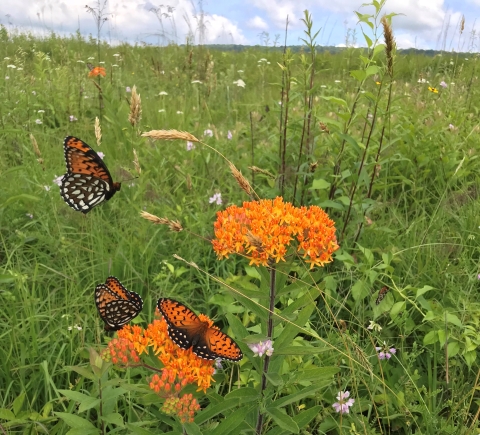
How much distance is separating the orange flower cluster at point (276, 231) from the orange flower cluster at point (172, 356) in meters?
0.36

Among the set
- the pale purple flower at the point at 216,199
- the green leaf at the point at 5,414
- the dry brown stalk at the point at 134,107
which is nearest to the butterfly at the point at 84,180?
the dry brown stalk at the point at 134,107

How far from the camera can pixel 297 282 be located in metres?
1.62

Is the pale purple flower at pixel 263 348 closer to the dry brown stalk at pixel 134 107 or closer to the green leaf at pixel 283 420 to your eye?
the green leaf at pixel 283 420

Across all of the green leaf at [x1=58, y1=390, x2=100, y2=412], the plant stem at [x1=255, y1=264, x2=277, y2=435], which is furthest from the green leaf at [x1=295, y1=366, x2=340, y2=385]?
the green leaf at [x1=58, y1=390, x2=100, y2=412]

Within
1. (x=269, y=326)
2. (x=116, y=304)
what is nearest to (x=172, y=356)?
(x=269, y=326)

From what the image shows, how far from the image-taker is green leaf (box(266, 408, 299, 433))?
4.72 ft

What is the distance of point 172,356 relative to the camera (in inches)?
56.7

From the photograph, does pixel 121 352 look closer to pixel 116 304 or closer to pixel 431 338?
pixel 116 304

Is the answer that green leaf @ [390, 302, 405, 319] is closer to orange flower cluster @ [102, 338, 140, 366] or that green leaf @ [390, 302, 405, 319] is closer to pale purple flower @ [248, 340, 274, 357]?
pale purple flower @ [248, 340, 274, 357]

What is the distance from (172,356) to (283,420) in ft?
1.44

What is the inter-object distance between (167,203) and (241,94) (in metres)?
4.93

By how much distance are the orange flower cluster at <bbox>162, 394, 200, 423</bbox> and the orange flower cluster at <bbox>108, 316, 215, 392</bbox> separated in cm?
7

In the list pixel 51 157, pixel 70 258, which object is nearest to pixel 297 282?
pixel 70 258

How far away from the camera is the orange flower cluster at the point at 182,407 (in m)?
1.27
